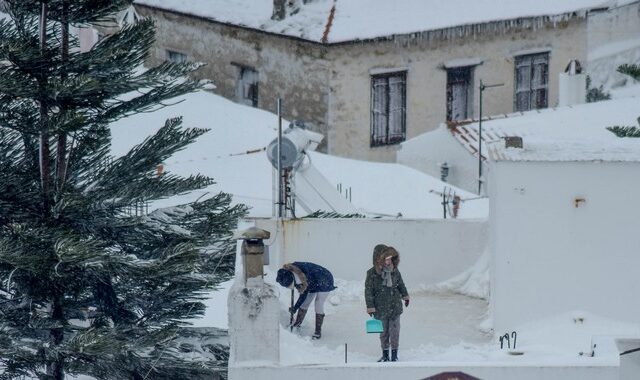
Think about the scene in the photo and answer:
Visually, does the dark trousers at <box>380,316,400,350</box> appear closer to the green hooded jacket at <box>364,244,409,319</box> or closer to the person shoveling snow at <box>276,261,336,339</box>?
the green hooded jacket at <box>364,244,409,319</box>

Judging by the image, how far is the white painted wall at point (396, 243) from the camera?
22641 millimetres

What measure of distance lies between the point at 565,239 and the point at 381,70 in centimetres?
1846

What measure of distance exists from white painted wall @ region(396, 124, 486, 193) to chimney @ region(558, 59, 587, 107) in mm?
2562

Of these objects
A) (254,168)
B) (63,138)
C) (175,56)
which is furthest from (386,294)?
(175,56)

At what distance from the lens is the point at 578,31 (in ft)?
133

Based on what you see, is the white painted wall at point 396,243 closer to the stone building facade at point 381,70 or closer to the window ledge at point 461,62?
the stone building facade at point 381,70

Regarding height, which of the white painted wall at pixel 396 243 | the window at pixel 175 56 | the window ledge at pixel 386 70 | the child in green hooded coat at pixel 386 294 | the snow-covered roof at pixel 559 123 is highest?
the window at pixel 175 56

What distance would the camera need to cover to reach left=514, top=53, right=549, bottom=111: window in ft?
132

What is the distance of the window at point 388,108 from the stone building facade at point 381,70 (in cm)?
2

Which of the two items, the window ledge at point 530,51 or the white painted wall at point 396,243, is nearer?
the white painted wall at point 396,243

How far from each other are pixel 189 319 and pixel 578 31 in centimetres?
2003

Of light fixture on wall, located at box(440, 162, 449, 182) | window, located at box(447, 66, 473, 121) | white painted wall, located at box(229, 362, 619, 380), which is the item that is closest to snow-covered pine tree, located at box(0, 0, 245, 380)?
white painted wall, located at box(229, 362, 619, 380)

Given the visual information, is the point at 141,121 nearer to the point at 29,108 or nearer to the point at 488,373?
the point at 29,108

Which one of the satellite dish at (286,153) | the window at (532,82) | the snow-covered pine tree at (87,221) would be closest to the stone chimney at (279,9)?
the window at (532,82)
